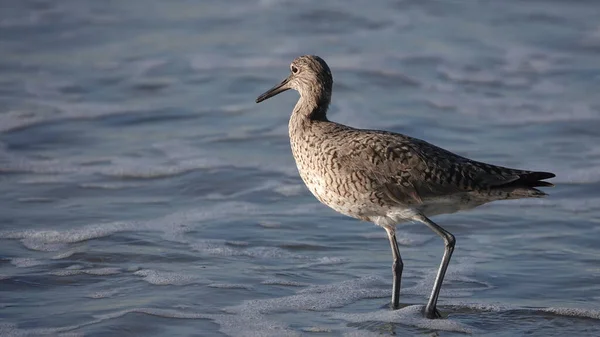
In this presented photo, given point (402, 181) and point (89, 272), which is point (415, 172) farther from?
point (89, 272)

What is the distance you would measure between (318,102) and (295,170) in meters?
2.34

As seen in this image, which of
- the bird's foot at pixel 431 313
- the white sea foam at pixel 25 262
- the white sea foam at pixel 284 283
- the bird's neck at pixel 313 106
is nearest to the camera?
the bird's foot at pixel 431 313

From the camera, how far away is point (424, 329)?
21.6 ft

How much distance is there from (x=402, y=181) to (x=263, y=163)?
3.36 m

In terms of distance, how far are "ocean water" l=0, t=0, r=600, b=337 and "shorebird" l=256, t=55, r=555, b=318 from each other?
52 centimetres

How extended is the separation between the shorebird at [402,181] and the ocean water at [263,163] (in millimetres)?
521

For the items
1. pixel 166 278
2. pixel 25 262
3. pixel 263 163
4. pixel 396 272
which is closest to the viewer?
pixel 396 272

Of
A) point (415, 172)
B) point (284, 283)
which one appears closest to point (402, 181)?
point (415, 172)

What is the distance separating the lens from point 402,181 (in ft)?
22.5

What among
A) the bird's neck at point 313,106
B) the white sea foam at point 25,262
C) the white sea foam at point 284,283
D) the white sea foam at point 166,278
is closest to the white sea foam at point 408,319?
the white sea foam at point 284,283

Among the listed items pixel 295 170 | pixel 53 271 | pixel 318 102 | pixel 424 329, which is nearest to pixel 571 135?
pixel 295 170

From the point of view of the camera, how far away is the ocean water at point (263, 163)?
269 inches

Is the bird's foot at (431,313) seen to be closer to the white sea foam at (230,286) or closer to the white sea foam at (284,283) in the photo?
the white sea foam at (284,283)

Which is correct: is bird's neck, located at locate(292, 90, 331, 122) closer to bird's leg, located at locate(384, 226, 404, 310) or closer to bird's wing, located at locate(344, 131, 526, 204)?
bird's wing, located at locate(344, 131, 526, 204)
